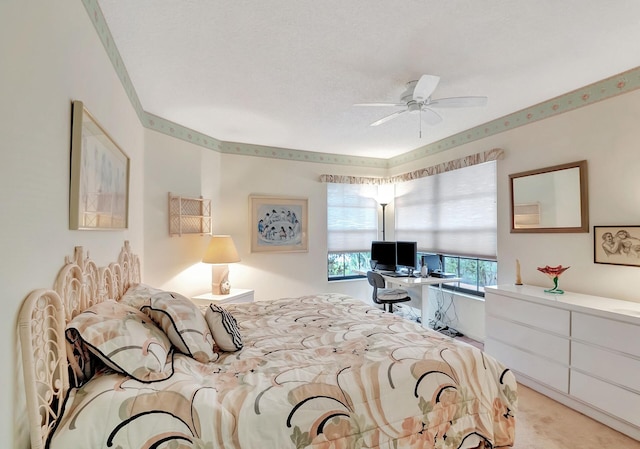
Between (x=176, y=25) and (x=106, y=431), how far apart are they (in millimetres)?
2025

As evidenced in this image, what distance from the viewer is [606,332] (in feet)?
6.91

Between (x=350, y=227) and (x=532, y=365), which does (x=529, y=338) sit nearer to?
(x=532, y=365)

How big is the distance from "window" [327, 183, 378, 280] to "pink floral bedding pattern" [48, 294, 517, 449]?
283cm

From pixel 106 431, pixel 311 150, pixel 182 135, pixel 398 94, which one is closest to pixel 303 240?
pixel 311 150

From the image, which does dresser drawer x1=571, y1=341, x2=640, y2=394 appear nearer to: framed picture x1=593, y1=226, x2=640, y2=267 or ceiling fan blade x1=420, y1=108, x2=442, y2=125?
framed picture x1=593, y1=226, x2=640, y2=267

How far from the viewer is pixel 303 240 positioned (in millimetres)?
4516

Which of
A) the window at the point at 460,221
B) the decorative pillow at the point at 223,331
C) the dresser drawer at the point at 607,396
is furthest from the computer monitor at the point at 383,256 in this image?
the decorative pillow at the point at 223,331

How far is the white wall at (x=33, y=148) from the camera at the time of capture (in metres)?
0.86

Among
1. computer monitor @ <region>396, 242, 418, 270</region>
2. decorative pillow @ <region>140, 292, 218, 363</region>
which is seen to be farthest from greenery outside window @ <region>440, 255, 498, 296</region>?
decorative pillow @ <region>140, 292, 218, 363</region>

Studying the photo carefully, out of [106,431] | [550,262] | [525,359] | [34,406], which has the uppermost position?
[550,262]

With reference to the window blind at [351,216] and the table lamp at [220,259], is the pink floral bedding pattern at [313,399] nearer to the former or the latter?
the table lamp at [220,259]

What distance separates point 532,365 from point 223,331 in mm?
2551

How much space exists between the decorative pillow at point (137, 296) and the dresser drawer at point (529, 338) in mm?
2900

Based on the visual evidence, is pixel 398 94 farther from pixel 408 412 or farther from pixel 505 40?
pixel 408 412
